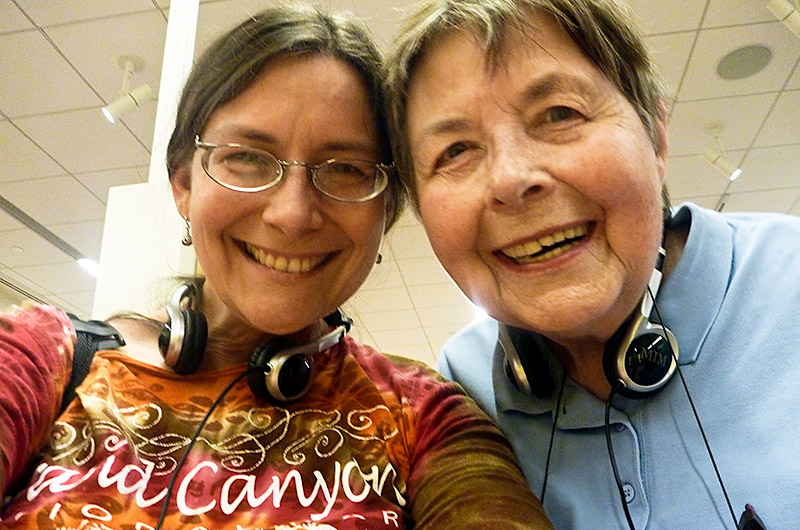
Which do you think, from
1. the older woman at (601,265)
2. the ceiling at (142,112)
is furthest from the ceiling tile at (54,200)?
the older woman at (601,265)

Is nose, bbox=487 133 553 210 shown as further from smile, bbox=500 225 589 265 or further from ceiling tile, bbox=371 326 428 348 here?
ceiling tile, bbox=371 326 428 348

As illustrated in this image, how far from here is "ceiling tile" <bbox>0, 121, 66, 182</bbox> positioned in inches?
124

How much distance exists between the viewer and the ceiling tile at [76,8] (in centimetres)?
232

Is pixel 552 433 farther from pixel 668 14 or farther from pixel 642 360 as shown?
pixel 668 14

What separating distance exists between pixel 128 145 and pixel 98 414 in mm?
2843

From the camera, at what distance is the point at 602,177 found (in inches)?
28.5

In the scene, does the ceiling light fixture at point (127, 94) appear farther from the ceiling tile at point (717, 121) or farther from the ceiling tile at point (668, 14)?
the ceiling tile at point (717, 121)

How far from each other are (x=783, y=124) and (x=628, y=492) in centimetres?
312

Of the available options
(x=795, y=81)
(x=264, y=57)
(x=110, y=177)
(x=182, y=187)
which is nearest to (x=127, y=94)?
(x=110, y=177)

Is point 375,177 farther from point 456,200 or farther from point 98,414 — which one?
point 98,414

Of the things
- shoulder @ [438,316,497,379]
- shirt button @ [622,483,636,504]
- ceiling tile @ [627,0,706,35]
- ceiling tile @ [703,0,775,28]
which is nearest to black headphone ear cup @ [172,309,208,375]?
shoulder @ [438,316,497,379]

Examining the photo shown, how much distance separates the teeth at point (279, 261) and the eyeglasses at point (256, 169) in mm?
102

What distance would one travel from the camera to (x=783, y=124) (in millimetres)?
3094

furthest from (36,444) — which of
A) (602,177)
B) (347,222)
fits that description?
(602,177)
